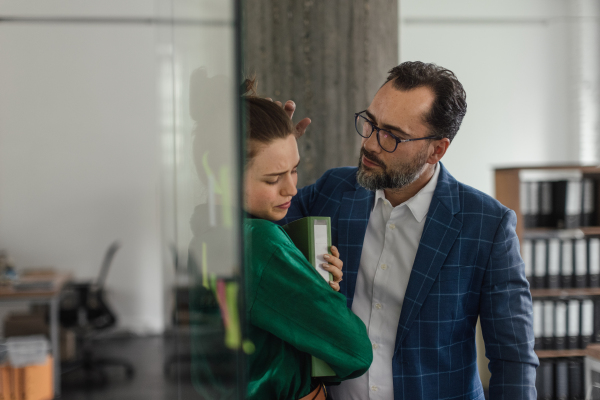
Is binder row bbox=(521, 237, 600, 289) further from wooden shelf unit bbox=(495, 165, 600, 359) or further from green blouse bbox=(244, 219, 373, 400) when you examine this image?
green blouse bbox=(244, 219, 373, 400)

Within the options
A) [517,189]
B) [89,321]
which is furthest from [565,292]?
[89,321]

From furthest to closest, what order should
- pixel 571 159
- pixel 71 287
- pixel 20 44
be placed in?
pixel 20 44 → pixel 571 159 → pixel 71 287

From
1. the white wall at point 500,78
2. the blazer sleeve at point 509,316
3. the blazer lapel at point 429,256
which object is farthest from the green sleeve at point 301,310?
the white wall at point 500,78

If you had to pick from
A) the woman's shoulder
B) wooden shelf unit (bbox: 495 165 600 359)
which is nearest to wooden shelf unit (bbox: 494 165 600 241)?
wooden shelf unit (bbox: 495 165 600 359)

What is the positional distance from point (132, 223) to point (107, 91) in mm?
1474

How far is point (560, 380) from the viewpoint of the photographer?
3.03m

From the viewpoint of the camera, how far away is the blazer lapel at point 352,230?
1.19m

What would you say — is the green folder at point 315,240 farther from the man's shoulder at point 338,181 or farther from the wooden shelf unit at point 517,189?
the wooden shelf unit at point 517,189

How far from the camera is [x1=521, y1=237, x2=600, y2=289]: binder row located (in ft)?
9.86

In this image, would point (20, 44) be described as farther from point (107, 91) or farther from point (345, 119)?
point (345, 119)

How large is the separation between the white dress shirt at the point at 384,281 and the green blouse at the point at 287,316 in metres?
0.36

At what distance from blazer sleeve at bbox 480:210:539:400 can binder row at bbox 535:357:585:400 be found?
2246mm

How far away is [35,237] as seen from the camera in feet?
17.6

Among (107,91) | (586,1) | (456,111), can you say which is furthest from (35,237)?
(586,1)
